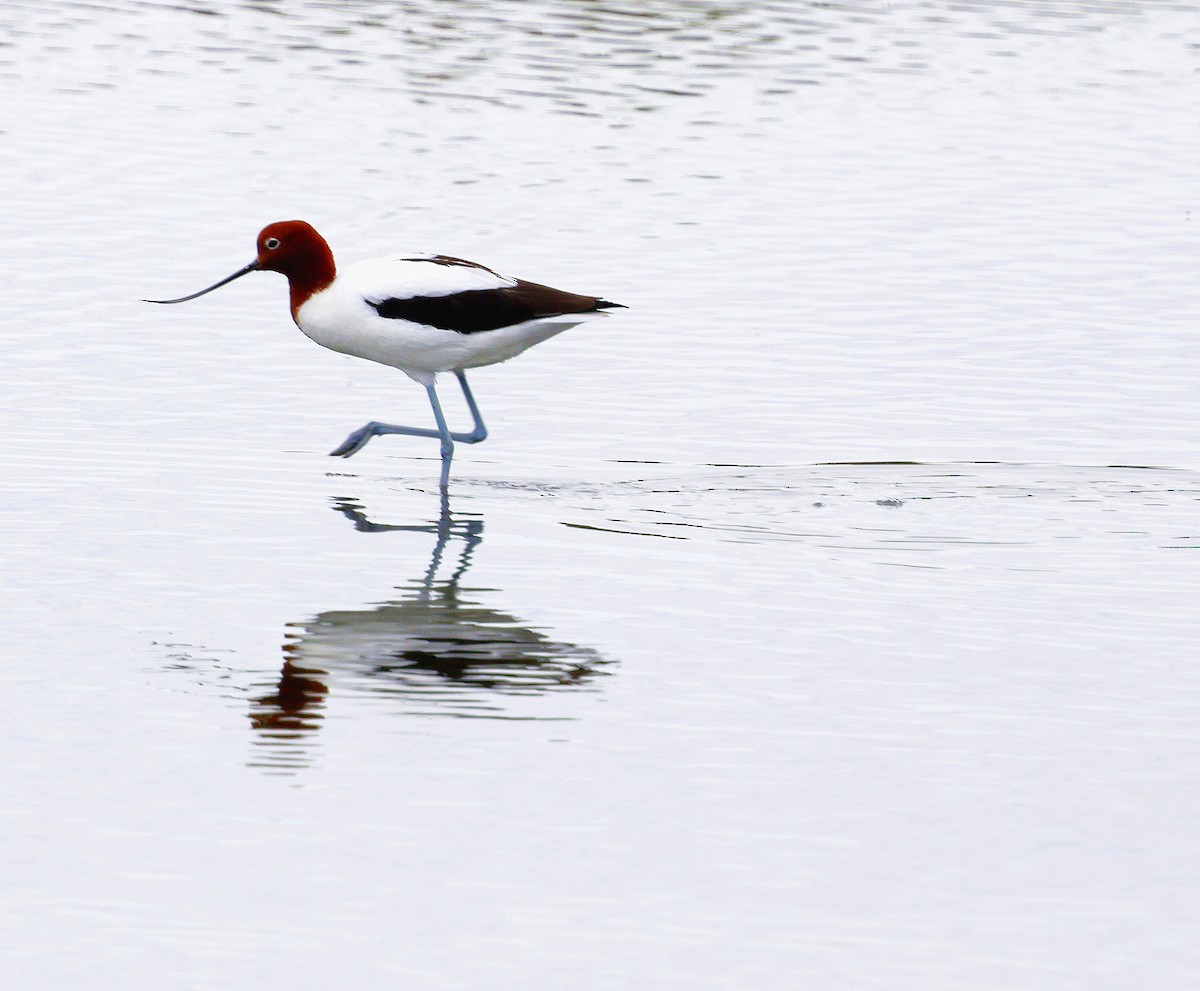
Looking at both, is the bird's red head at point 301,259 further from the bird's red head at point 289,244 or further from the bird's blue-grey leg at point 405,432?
the bird's blue-grey leg at point 405,432

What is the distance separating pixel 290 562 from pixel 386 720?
6.99 ft

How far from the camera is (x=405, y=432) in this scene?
1088cm

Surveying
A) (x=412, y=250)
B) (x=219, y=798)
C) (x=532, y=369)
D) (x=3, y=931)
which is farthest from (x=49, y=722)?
(x=412, y=250)

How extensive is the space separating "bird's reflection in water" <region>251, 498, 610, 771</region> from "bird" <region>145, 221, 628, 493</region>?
2.07 meters

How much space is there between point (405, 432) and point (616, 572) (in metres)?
2.01

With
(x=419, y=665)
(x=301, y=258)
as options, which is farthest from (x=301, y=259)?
(x=419, y=665)

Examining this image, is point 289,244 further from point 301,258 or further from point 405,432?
point 405,432

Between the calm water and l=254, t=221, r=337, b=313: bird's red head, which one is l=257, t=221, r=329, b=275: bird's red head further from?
the calm water

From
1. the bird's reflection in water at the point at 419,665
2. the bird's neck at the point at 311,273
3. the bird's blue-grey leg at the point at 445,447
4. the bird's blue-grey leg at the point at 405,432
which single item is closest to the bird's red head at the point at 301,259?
the bird's neck at the point at 311,273

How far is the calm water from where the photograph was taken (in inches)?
230

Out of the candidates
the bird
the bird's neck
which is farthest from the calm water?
the bird's neck

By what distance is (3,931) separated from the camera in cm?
562

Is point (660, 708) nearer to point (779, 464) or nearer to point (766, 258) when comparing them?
point (779, 464)

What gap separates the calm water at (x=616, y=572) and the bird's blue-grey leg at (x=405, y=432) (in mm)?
174
